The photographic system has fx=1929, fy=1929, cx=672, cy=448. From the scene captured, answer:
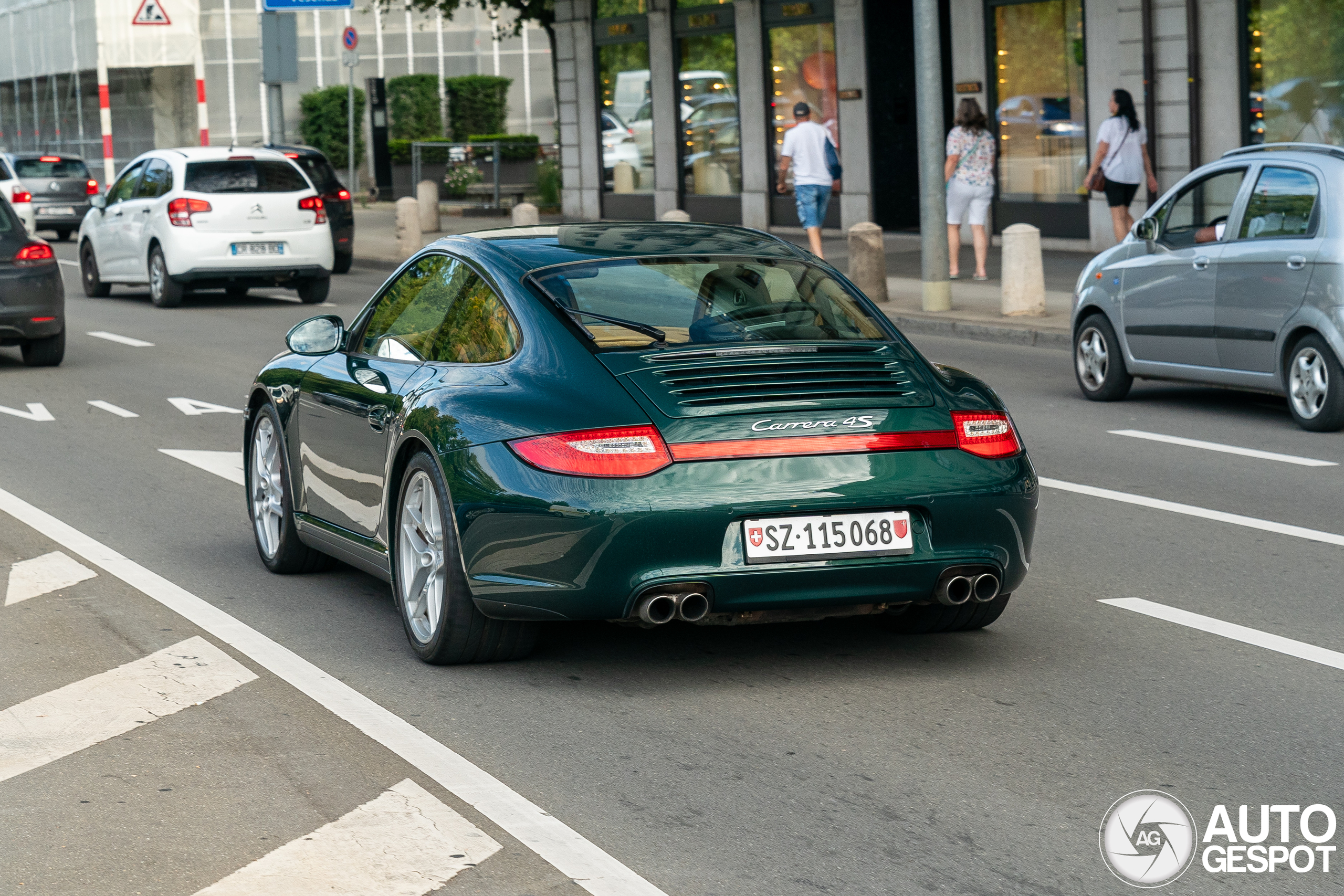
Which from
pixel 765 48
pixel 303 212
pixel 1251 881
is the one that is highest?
pixel 765 48

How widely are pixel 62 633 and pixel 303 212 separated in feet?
51.6

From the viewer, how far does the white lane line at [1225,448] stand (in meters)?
10.1

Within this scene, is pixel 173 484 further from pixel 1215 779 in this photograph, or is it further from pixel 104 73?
pixel 104 73

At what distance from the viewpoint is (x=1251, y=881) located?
4.12 meters

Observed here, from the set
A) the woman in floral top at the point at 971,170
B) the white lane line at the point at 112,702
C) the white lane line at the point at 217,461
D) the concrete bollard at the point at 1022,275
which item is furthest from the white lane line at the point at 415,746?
the woman in floral top at the point at 971,170

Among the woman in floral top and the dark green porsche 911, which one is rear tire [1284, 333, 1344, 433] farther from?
the woman in floral top

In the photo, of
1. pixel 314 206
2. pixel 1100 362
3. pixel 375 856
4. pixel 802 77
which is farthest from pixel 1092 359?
pixel 802 77

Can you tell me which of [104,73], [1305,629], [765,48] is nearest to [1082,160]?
[765,48]

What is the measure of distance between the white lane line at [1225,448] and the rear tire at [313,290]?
12978mm

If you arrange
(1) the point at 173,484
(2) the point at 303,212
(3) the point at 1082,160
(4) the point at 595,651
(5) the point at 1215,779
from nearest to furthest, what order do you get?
(5) the point at 1215,779 < (4) the point at 595,651 < (1) the point at 173,484 < (2) the point at 303,212 < (3) the point at 1082,160

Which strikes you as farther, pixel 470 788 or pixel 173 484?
pixel 173 484

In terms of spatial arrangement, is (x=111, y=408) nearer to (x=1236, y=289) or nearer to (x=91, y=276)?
(x=1236, y=289)

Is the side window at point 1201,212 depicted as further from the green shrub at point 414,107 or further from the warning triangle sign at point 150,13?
the green shrub at point 414,107

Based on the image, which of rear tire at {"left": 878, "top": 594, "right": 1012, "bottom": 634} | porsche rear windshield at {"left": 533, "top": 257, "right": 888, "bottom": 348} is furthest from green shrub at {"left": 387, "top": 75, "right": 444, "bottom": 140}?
rear tire at {"left": 878, "top": 594, "right": 1012, "bottom": 634}
